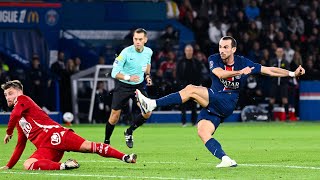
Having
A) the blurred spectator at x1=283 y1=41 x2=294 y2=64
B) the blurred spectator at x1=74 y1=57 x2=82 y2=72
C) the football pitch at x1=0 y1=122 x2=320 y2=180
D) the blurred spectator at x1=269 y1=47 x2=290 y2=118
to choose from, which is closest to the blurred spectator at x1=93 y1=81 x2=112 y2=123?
the blurred spectator at x1=74 y1=57 x2=82 y2=72

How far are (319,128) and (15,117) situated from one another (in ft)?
49.8

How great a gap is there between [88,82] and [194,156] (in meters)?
15.3

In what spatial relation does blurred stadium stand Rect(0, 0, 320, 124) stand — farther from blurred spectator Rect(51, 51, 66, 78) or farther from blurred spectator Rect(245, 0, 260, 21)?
blurred spectator Rect(245, 0, 260, 21)

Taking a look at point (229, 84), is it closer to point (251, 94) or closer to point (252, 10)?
point (251, 94)

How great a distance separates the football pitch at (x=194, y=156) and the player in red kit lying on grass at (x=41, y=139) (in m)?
0.23

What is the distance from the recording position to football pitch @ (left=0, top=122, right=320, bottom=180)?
1385cm

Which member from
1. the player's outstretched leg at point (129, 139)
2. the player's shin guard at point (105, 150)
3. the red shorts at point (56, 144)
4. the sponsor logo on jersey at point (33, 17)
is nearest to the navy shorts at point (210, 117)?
the player's shin guard at point (105, 150)

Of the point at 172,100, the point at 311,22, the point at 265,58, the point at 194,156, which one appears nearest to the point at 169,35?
the point at 265,58

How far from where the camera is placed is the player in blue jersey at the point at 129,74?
1997 centimetres

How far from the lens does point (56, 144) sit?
14383 mm

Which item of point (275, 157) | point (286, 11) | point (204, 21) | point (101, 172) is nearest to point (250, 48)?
point (204, 21)

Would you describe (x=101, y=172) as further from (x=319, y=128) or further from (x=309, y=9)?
(x=309, y=9)

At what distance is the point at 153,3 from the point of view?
35156 mm

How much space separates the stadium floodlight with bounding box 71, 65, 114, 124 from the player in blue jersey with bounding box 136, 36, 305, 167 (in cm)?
1655
